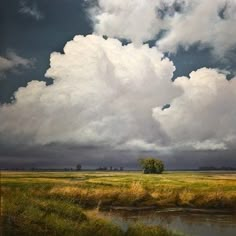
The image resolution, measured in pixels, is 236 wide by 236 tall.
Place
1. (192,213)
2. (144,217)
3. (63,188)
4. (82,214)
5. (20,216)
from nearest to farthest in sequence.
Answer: (20,216), (82,214), (144,217), (192,213), (63,188)

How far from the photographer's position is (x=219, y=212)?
31969 millimetres

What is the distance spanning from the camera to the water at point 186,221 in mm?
22663

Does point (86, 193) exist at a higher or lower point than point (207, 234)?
higher

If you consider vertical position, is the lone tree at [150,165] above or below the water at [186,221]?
above

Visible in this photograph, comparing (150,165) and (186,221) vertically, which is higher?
(150,165)

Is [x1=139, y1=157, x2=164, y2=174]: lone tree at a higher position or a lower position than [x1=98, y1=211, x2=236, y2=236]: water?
higher

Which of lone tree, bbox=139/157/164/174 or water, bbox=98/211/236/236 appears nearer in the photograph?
water, bbox=98/211/236/236

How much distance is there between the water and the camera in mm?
22663

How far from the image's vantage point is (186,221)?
26.5 metres

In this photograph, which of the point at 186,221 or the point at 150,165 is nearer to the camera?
the point at 186,221

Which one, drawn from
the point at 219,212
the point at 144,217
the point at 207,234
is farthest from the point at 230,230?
the point at 219,212

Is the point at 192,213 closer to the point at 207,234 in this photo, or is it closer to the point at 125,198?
the point at 125,198

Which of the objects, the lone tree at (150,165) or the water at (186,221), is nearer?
the water at (186,221)

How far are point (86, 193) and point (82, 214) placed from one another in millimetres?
14993
